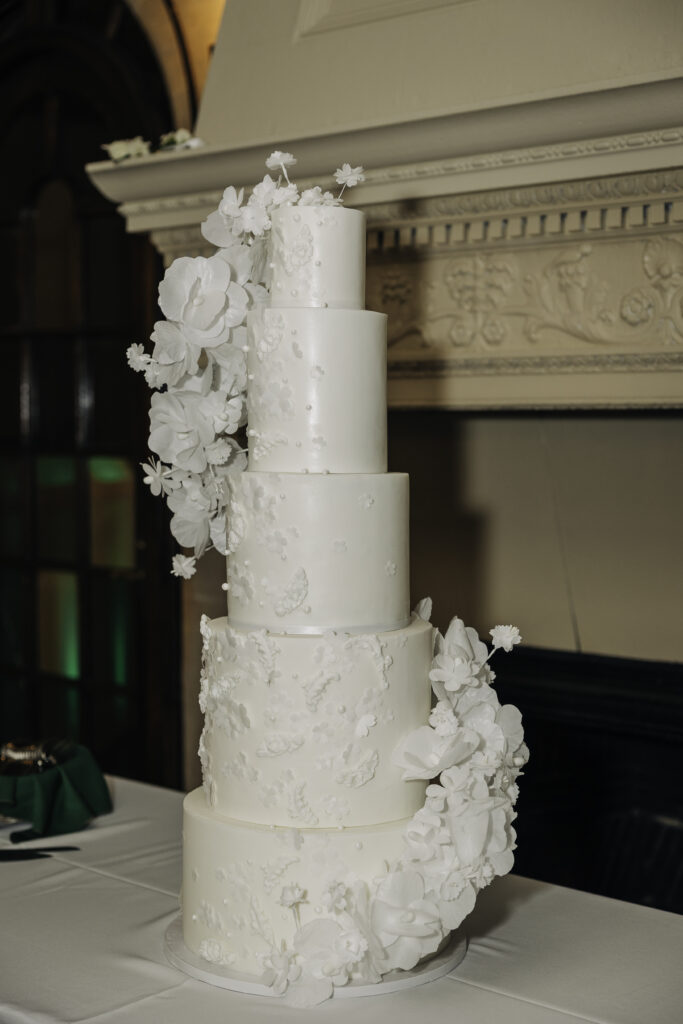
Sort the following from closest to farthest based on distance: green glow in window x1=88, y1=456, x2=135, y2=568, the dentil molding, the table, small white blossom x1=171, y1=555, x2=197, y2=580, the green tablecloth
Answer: the table, small white blossom x1=171, y1=555, x2=197, y2=580, the green tablecloth, the dentil molding, green glow in window x1=88, y1=456, x2=135, y2=568

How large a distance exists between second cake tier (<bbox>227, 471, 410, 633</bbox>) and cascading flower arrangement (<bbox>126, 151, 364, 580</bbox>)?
0.35 feet

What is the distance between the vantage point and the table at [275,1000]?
4.16 feet

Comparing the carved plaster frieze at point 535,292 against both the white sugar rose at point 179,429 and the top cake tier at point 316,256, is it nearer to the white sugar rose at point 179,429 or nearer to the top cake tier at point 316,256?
the top cake tier at point 316,256

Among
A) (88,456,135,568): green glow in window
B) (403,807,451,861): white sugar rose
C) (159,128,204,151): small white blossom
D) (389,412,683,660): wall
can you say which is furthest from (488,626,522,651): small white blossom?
(88,456,135,568): green glow in window

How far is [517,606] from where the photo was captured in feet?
8.90

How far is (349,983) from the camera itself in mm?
1329

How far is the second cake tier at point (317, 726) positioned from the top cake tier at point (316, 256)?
1.39 ft

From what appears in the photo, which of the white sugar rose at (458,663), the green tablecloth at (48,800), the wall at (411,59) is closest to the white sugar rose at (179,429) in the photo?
the white sugar rose at (458,663)

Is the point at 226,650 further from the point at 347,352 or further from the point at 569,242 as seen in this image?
the point at 569,242

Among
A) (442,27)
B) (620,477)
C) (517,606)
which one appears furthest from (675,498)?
(442,27)

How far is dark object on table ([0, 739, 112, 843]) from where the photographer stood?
188 centimetres

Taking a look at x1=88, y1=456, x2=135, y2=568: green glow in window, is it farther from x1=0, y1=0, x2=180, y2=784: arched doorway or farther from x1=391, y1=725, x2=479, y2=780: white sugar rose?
x1=391, y1=725, x2=479, y2=780: white sugar rose

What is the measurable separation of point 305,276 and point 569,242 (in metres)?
0.99

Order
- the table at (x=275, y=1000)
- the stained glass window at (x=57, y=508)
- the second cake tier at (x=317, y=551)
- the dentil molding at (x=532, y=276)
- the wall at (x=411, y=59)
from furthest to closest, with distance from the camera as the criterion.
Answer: the stained glass window at (x=57, y=508)
the dentil molding at (x=532, y=276)
the wall at (x=411, y=59)
the second cake tier at (x=317, y=551)
the table at (x=275, y=1000)
